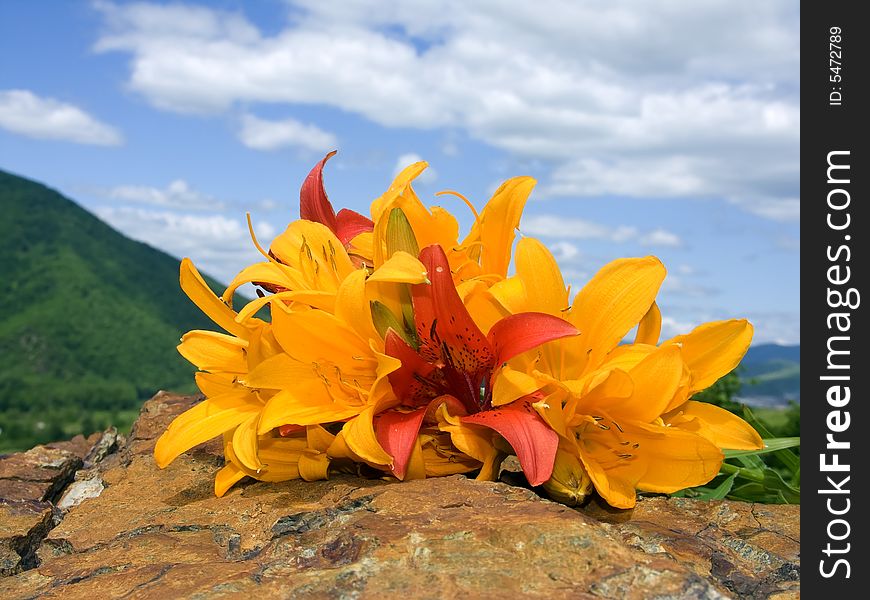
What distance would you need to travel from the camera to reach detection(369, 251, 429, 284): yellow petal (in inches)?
89.9

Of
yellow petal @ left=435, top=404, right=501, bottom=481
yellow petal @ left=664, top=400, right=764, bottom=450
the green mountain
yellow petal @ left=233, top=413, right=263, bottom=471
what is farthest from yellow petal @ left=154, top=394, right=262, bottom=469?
the green mountain

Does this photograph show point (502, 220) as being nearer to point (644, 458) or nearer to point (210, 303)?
point (644, 458)

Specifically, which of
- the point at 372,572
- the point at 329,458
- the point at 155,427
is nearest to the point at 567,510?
the point at 372,572

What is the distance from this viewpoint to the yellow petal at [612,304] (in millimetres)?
2512

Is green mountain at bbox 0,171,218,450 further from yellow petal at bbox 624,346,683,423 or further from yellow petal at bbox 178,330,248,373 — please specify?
yellow petal at bbox 624,346,683,423

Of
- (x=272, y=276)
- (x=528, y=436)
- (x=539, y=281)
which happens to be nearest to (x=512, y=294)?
(x=539, y=281)

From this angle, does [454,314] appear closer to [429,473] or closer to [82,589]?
[429,473]

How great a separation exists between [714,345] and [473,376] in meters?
0.78

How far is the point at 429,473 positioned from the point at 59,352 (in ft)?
316

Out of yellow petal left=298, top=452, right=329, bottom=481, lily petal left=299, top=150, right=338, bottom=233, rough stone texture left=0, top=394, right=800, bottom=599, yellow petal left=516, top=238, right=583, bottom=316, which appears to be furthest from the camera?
lily petal left=299, top=150, right=338, bottom=233

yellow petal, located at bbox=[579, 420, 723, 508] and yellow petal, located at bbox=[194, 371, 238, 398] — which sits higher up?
yellow petal, located at bbox=[194, 371, 238, 398]

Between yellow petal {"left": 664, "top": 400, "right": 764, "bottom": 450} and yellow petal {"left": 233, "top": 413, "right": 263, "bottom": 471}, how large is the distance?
49.0 inches

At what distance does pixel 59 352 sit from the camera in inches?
3556
